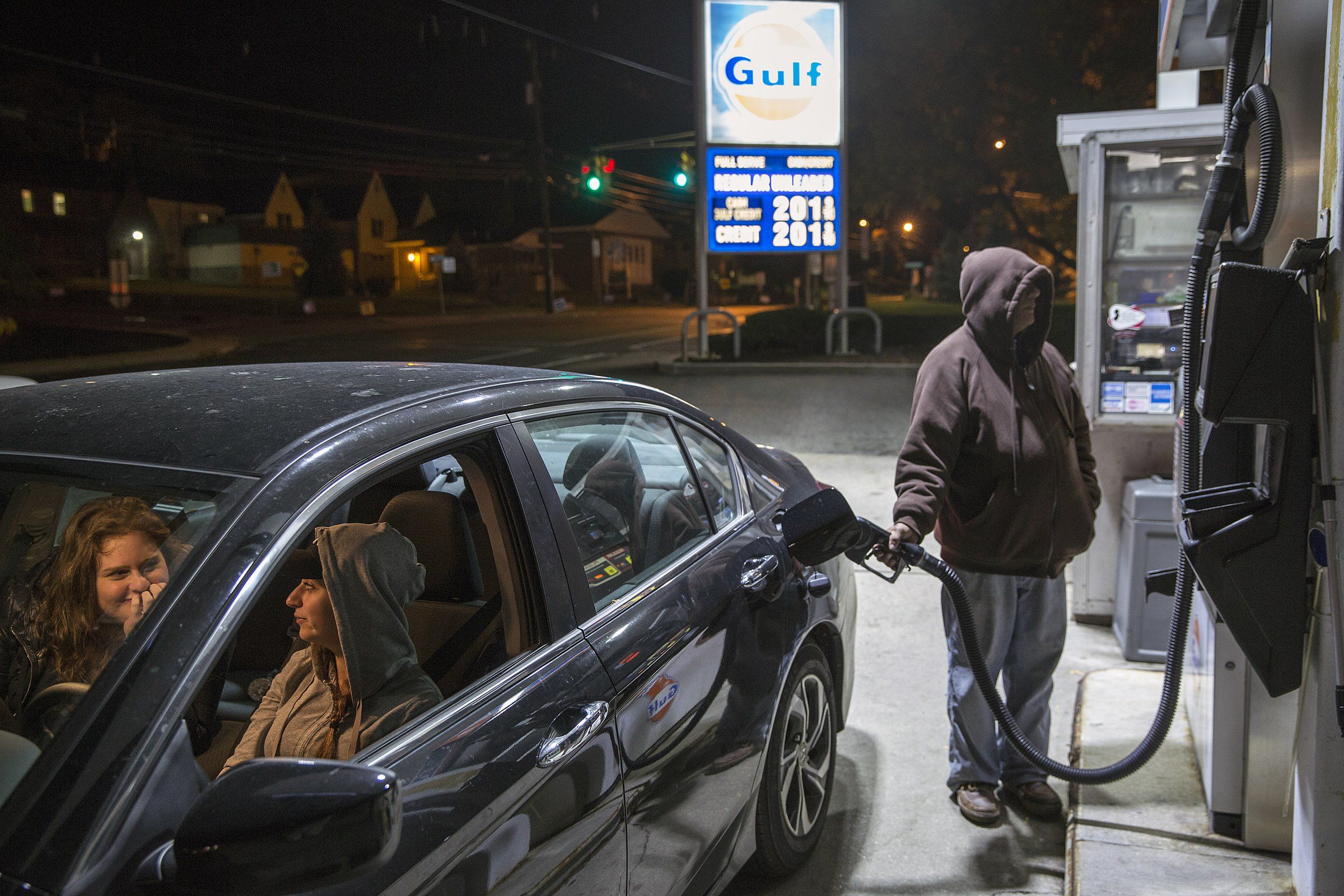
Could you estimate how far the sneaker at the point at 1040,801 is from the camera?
362 centimetres

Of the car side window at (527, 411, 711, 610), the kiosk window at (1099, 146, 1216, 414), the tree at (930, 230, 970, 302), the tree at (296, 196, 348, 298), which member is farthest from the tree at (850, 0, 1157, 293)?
the tree at (296, 196, 348, 298)

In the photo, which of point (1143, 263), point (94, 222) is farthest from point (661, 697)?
point (94, 222)

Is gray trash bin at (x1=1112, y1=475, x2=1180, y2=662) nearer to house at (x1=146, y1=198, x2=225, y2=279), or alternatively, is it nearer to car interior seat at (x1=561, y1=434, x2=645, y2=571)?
car interior seat at (x1=561, y1=434, x2=645, y2=571)

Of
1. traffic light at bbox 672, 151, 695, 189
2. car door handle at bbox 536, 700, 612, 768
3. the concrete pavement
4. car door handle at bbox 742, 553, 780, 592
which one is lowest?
the concrete pavement

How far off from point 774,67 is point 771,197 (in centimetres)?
229

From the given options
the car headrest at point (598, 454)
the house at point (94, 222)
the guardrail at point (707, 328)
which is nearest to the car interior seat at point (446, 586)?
the car headrest at point (598, 454)

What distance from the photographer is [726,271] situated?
69.3 meters

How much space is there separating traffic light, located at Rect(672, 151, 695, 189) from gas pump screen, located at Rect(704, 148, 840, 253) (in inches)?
76.2

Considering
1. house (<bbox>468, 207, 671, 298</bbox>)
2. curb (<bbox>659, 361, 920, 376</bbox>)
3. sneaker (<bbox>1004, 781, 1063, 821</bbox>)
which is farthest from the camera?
house (<bbox>468, 207, 671, 298</bbox>)

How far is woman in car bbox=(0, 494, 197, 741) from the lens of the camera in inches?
Answer: 71.7

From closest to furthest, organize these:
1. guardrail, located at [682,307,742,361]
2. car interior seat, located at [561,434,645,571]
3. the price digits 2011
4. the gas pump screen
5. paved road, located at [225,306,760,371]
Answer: car interior seat, located at [561,434,645,571]
the gas pump screen
the price digits 2011
guardrail, located at [682,307,742,361]
paved road, located at [225,306,760,371]

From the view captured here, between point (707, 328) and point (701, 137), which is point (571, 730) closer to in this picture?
point (701, 137)

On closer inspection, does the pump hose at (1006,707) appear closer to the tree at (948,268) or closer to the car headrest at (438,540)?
the car headrest at (438,540)

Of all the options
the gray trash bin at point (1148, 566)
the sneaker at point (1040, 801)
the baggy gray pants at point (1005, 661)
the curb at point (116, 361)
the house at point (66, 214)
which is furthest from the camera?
the house at point (66, 214)
